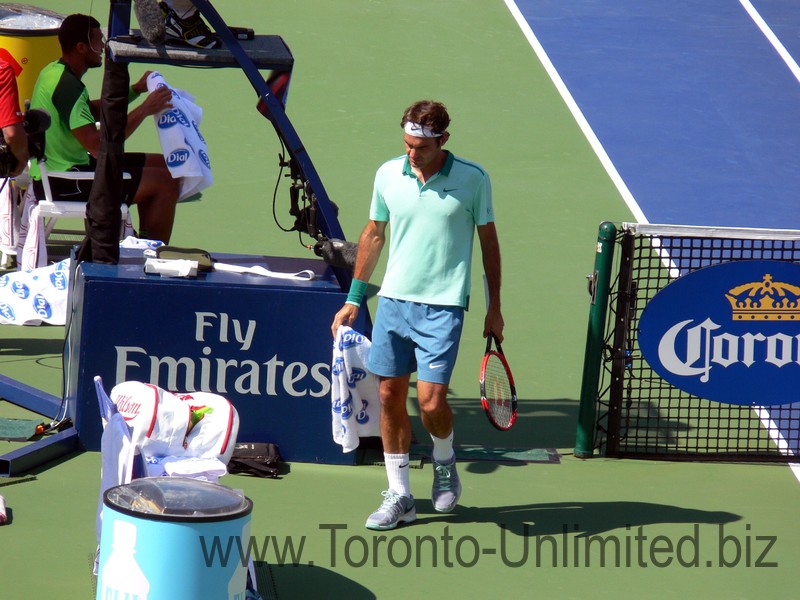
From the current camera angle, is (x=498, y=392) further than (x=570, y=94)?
No

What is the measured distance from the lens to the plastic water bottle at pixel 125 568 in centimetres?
479

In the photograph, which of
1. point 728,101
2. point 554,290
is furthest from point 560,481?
point 728,101

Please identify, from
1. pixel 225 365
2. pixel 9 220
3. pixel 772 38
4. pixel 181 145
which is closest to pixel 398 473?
pixel 225 365

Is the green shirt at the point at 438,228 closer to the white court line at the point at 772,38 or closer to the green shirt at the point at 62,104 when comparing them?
the green shirt at the point at 62,104

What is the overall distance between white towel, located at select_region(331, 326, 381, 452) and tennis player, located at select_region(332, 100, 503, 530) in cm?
42

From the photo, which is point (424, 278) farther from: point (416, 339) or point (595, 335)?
point (595, 335)

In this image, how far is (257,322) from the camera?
7.08 m

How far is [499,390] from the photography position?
660 centimetres

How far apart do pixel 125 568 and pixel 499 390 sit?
7.81ft

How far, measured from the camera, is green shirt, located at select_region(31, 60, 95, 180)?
910 cm

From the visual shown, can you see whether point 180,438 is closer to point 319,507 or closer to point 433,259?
point 319,507

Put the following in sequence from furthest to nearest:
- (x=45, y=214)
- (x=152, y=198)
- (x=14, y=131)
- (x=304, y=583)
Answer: (x=45, y=214) → (x=152, y=198) → (x=14, y=131) → (x=304, y=583)

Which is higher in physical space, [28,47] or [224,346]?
[28,47]

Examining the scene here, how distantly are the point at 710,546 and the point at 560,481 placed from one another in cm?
100
